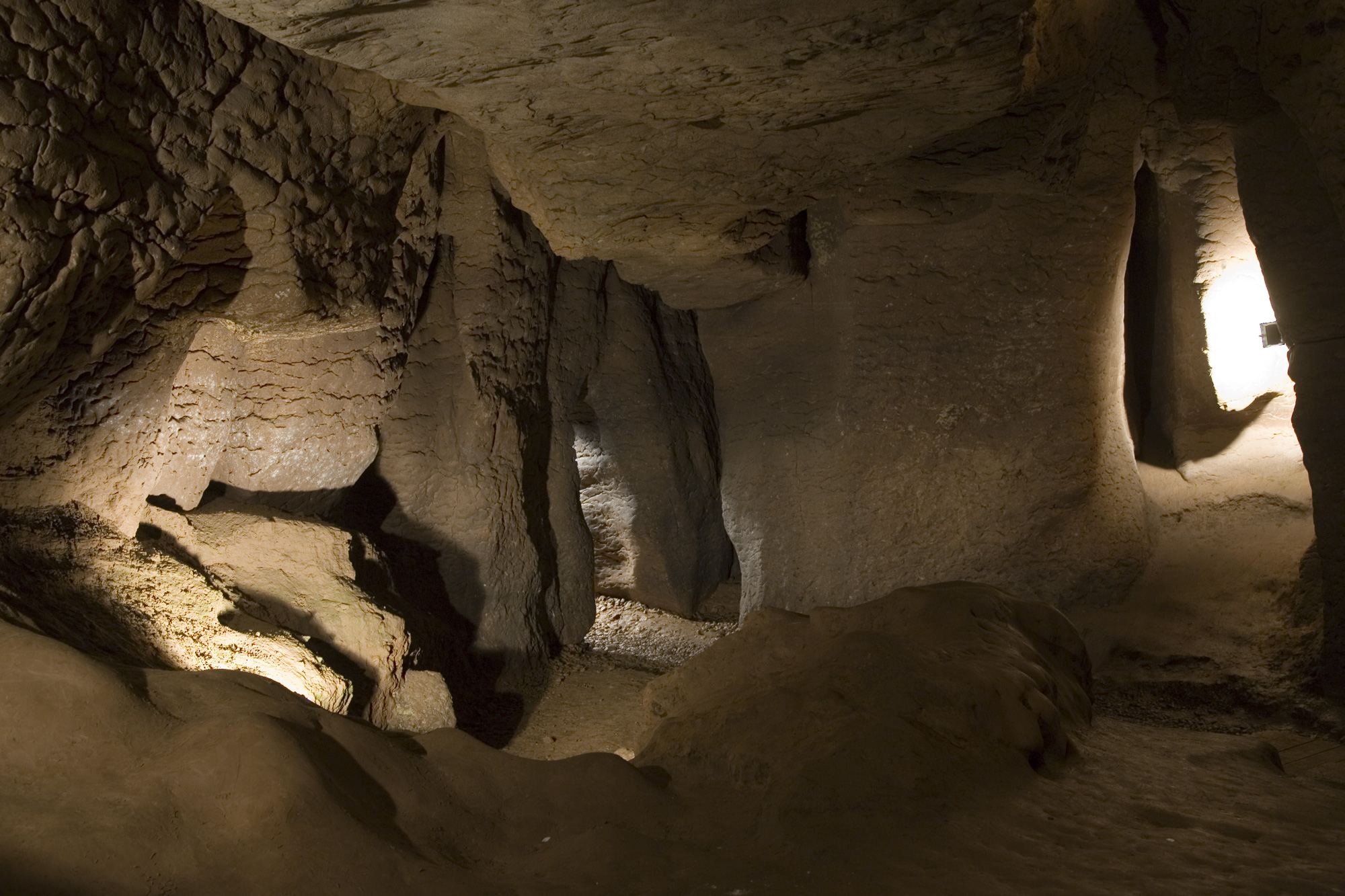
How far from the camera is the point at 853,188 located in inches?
181

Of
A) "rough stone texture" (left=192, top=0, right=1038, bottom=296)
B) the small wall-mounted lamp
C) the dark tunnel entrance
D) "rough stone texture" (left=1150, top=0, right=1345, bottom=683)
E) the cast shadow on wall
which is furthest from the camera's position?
the dark tunnel entrance

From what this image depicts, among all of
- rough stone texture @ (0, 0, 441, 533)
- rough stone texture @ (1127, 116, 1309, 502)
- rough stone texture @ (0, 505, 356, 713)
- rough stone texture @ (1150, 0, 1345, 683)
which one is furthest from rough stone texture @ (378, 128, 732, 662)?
rough stone texture @ (1150, 0, 1345, 683)

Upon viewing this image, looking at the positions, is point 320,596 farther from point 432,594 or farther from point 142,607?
point 432,594

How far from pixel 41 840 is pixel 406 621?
2.79 metres

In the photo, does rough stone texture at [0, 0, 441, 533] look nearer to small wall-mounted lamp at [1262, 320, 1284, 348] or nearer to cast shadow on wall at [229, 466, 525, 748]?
cast shadow on wall at [229, 466, 525, 748]

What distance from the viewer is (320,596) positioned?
4137 millimetres

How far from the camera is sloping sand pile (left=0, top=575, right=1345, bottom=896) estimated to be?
167 centimetres

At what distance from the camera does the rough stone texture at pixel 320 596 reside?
13.1ft

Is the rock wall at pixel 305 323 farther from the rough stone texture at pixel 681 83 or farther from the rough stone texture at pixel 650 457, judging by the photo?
the rough stone texture at pixel 681 83

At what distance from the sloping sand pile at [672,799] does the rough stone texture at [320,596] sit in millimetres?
1706

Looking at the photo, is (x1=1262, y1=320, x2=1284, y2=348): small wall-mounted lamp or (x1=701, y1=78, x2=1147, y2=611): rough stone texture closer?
(x1=701, y1=78, x2=1147, y2=611): rough stone texture

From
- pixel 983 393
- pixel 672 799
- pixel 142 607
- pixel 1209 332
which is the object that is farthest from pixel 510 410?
pixel 1209 332

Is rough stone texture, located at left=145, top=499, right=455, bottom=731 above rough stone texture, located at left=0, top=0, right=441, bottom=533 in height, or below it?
below

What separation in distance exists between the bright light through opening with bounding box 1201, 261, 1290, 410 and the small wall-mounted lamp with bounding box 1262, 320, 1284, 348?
16mm
